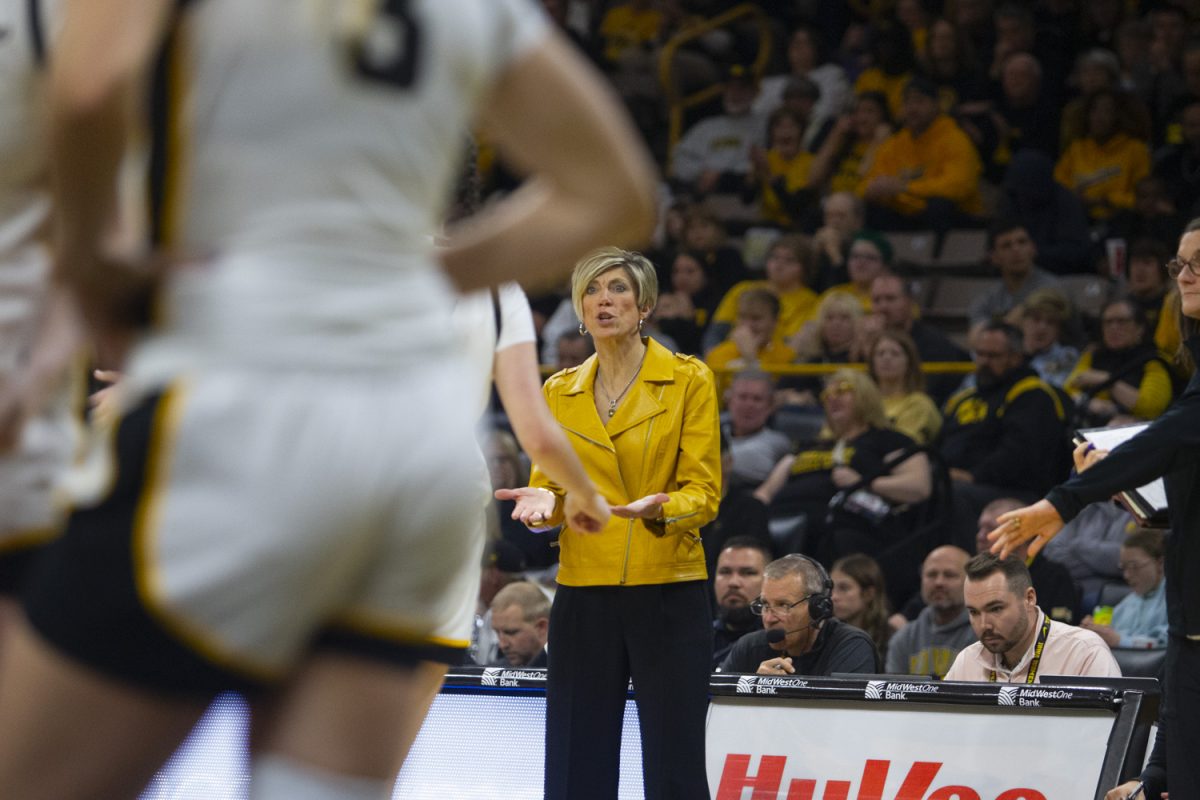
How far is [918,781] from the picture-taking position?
20.0ft

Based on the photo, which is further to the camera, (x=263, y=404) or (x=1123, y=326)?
(x=1123, y=326)

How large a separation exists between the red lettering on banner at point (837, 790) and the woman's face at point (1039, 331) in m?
4.76

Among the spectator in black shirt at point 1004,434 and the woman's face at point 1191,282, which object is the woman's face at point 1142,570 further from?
the woman's face at point 1191,282

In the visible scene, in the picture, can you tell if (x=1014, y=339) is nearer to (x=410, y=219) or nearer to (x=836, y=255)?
(x=836, y=255)

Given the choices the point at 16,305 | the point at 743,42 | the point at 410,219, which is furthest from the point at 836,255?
the point at 410,219

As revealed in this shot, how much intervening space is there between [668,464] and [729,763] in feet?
4.59

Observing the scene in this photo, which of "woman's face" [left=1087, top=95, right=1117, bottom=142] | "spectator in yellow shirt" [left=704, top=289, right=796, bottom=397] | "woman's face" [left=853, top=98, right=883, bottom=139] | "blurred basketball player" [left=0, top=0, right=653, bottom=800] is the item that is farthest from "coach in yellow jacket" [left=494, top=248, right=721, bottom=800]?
"woman's face" [left=853, top=98, right=883, bottom=139]

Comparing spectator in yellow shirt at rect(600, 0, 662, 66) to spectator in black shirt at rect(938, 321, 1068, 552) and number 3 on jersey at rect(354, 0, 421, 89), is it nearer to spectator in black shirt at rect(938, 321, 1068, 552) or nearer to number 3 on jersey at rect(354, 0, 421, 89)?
spectator in black shirt at rect(938, 321, 1068, 552)

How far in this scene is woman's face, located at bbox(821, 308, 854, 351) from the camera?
35.9 feet

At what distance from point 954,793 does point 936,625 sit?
1889 mm

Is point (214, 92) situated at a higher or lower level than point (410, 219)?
higher

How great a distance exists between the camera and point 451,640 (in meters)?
3.78

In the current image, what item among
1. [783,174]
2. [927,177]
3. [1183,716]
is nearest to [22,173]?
[1183,716]

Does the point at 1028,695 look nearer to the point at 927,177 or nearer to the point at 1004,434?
the point at 1004,434
